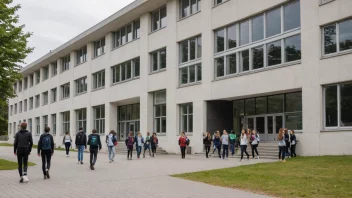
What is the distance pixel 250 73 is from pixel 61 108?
1349 inches

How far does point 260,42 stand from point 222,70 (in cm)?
369

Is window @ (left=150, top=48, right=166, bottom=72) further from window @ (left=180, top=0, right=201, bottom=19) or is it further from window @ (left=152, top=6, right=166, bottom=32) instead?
window @ (left=180, top=0, right=201, bottom=19)

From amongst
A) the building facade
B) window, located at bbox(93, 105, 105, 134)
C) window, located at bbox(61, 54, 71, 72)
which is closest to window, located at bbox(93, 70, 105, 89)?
the building facade

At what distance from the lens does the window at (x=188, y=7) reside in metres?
31.2

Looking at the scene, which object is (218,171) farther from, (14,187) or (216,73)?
(216,73)

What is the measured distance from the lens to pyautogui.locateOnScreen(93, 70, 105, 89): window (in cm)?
4406

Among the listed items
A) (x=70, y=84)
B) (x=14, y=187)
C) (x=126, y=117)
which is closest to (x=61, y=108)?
(x=70, y=84)

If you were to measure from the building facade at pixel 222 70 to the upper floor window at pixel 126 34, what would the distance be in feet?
0.31

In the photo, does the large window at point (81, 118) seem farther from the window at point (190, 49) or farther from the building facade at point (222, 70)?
→ the window at point (190, 49)

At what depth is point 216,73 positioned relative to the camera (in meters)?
29.0

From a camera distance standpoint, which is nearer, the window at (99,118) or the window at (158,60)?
the window at (158,60)

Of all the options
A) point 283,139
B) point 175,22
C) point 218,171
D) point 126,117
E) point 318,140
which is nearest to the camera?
point 218,171

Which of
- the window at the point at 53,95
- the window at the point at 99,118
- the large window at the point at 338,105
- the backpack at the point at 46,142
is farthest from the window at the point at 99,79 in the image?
the backpack at the point at 46,142

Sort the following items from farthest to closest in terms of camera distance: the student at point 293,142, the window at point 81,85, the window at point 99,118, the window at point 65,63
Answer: the window at point 65,63, the window at point 81,85, the window at point 99,118, the student at point 293,142
